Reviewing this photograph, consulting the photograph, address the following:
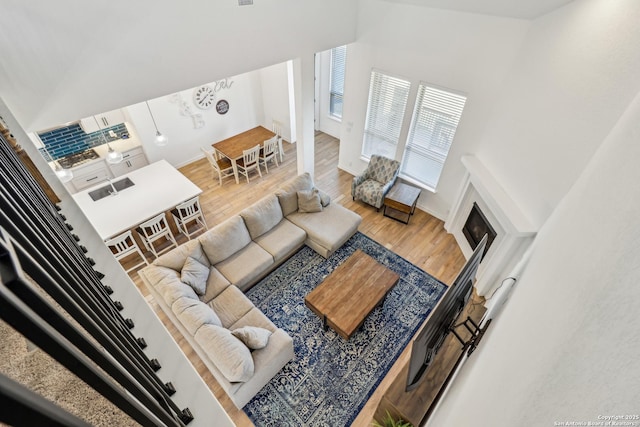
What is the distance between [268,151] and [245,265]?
11.8ft

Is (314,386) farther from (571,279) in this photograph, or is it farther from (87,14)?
(87,14)

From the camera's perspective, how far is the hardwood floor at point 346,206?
12.5 feet

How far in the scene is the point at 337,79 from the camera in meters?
8.02

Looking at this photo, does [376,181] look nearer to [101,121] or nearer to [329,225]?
A: [329,225]

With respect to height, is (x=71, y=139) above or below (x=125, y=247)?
above

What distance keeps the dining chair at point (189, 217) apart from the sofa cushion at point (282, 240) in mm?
1477

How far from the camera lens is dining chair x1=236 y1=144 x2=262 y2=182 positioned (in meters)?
6.80

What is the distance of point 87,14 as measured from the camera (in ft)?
9.06

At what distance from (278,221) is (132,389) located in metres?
4.56

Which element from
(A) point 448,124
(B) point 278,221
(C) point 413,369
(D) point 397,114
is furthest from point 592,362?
(D) point 397,114

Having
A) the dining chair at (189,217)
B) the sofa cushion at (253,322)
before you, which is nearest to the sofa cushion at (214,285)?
the sofa cushion at (253,322)

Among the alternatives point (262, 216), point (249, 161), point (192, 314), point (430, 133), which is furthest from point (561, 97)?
point (249, 161)

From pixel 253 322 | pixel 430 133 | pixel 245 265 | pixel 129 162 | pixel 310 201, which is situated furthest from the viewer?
pixel 129 162

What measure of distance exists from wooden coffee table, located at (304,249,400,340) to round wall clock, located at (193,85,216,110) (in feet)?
18.1
